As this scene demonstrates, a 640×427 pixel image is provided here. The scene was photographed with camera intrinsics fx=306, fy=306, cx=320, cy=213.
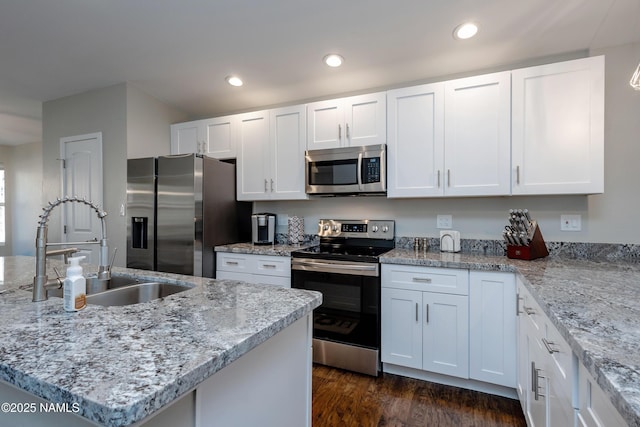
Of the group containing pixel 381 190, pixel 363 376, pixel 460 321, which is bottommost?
pixel 363 376

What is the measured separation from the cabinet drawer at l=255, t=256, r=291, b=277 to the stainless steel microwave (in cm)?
66

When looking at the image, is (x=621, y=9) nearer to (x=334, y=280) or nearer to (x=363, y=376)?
(x=334, y=280)

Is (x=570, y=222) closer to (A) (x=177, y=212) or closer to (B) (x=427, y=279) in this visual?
(B) (x=427, y=279)

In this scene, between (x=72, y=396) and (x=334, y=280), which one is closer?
(x=72, y=396)

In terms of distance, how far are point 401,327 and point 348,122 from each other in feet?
5.55

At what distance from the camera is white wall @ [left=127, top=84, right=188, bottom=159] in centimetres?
301

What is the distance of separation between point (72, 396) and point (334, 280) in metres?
1.90

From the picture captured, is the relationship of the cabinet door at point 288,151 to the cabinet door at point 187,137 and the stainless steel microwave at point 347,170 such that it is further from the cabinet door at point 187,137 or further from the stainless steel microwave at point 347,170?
the cabinet door at point 187,137

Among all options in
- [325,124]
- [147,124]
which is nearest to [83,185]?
[147,124]

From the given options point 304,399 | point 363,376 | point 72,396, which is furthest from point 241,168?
point 72,396

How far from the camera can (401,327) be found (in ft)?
7.17

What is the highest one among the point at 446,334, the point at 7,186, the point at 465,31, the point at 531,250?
the point at 465,31

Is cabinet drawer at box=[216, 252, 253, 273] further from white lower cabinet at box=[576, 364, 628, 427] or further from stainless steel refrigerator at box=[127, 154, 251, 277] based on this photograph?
white lower cabinet at box=[576, 364, 628, 427]

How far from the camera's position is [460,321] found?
2.02 metres
